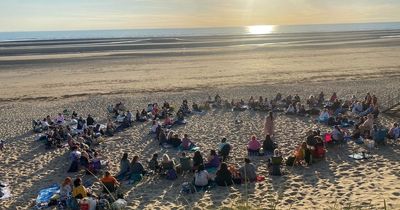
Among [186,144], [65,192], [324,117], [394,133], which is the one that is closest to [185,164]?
[186,144]

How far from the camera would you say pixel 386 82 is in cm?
3155

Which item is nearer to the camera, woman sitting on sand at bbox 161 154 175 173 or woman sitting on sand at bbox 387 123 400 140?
woman sitting on sand at bbox 161 154 175 173

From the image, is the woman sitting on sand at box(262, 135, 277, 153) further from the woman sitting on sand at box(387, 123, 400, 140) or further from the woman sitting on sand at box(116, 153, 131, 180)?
the woman sitting on sand at box(116, 153, 131, 180)

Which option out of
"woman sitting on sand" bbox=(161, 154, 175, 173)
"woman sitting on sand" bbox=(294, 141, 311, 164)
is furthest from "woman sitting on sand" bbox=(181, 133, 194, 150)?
"woman sitting on sand" bbox=(294, 141, 311, 164)

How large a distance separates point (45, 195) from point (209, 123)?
9.93 m

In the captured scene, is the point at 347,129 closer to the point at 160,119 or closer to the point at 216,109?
the point at 216,109

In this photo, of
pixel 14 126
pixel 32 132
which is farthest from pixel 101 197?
pixel 14 126

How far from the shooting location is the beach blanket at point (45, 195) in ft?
37.9

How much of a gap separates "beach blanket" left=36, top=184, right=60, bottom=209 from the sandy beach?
1.03ft

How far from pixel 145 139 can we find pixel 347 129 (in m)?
9.01

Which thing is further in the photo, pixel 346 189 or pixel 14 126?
pixel 14 126

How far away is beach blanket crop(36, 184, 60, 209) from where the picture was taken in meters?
11.6

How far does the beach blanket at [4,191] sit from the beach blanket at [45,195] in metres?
1.02

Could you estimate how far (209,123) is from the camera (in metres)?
20.5
